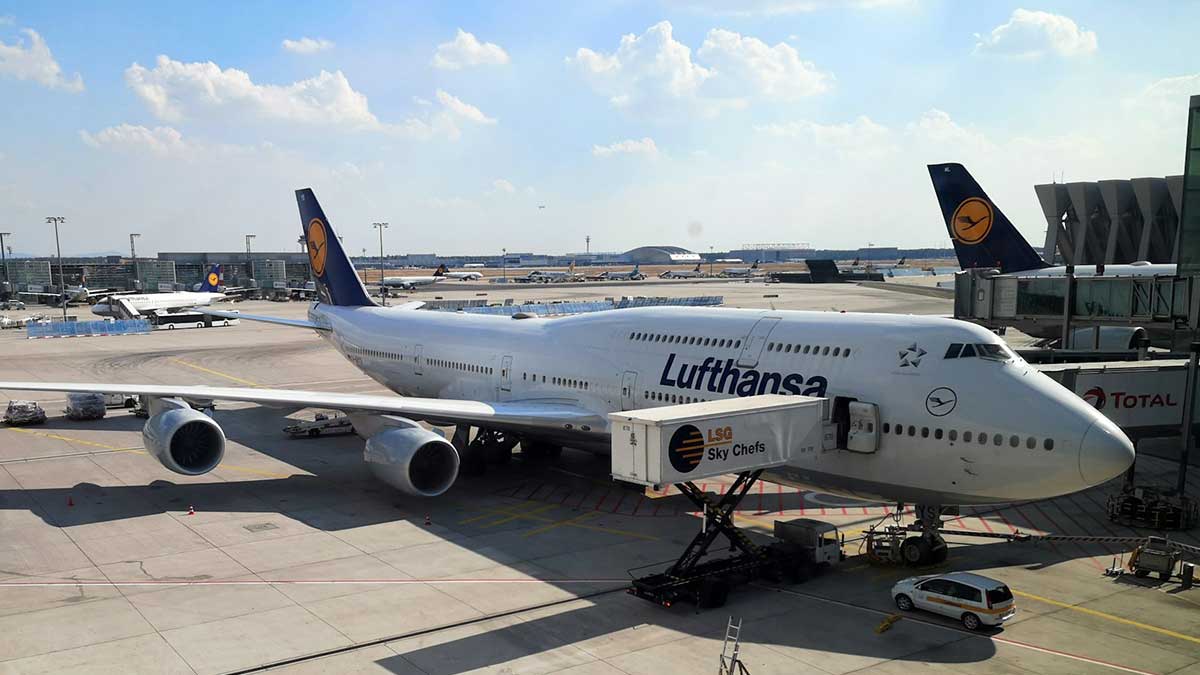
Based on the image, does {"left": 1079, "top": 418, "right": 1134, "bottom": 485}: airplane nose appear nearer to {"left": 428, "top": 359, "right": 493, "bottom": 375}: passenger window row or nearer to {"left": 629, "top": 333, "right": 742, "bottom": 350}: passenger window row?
{"left": 629, "top": 333, "right": 742, "bottom": 350}: passenger window row

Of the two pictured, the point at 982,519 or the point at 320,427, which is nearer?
the point at 982,519

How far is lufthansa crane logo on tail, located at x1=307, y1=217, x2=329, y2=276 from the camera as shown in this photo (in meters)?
41.6

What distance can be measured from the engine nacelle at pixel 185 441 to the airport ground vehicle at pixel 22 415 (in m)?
16.1

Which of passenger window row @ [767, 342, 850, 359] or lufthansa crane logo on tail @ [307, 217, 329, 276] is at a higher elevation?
lufthansa crane logo on tail @ [307, 217, 329, 276]

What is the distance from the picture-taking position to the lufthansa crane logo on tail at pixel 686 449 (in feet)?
54.2

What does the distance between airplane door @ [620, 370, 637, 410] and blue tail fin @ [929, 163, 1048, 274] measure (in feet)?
82.5

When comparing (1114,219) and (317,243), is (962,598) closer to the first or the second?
(317,243)

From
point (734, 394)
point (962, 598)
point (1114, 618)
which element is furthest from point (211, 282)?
point (1114, 618)

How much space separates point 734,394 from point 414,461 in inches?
353

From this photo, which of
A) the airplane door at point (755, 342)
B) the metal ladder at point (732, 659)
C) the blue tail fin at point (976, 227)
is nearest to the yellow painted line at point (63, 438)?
the airplane door at point (755, 342)

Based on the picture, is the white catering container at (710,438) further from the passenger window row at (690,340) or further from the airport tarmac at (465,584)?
the passenger window row at (690,340)

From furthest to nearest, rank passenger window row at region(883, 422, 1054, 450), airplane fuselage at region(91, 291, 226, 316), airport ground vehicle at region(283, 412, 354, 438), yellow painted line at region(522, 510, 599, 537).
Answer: airplane fuselage at region(91, 291, 226, 316) < airport ground vehicle at region(283, 412, 354, 438) < yellow painted line at region(522, 510, 599, 537) < passenger window row at region(883, 422, 1054, 450)

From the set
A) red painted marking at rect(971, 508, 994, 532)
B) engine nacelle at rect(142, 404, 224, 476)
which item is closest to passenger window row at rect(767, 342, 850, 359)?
red painted marking at rect(971, 508, 994, 532)

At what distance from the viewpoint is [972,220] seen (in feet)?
142
